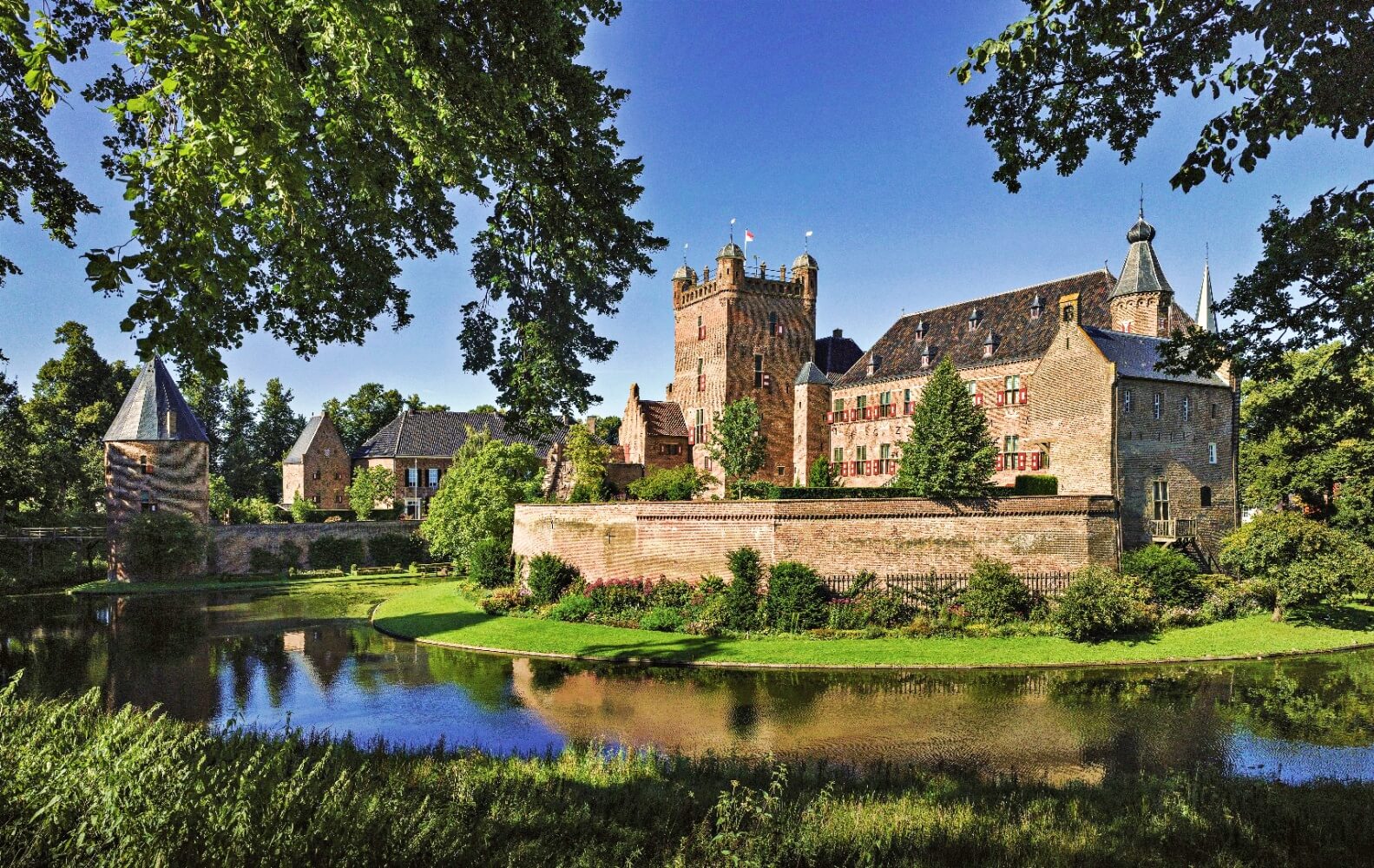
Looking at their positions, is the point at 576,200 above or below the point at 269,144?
above

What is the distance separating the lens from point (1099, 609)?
928 inches

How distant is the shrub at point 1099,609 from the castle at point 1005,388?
4.30 m

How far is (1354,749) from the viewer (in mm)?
14508

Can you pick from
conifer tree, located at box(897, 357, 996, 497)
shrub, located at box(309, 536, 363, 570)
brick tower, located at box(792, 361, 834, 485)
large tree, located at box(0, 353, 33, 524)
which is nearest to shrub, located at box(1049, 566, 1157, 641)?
conifer tree, located at box(897, 357, 996, 497)

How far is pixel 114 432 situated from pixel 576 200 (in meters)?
44.2

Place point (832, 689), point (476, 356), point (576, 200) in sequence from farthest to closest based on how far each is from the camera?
point (832, 689)
point (476, 356)
point (576, 200)

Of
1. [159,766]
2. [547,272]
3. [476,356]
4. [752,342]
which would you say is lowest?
[159,766]

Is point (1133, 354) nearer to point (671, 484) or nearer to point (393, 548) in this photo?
point (671, 484)

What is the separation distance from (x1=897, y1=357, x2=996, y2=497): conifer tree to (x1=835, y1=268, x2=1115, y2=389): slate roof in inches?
348

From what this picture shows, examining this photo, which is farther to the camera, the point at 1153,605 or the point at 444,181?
the point at 1153,605

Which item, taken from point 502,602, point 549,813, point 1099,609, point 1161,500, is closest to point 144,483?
point 502,602

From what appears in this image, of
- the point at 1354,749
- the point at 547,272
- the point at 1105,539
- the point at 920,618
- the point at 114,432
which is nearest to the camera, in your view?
the point at 547,272

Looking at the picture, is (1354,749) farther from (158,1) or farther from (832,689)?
(158,1)

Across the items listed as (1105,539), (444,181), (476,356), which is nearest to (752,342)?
(1105,539)
